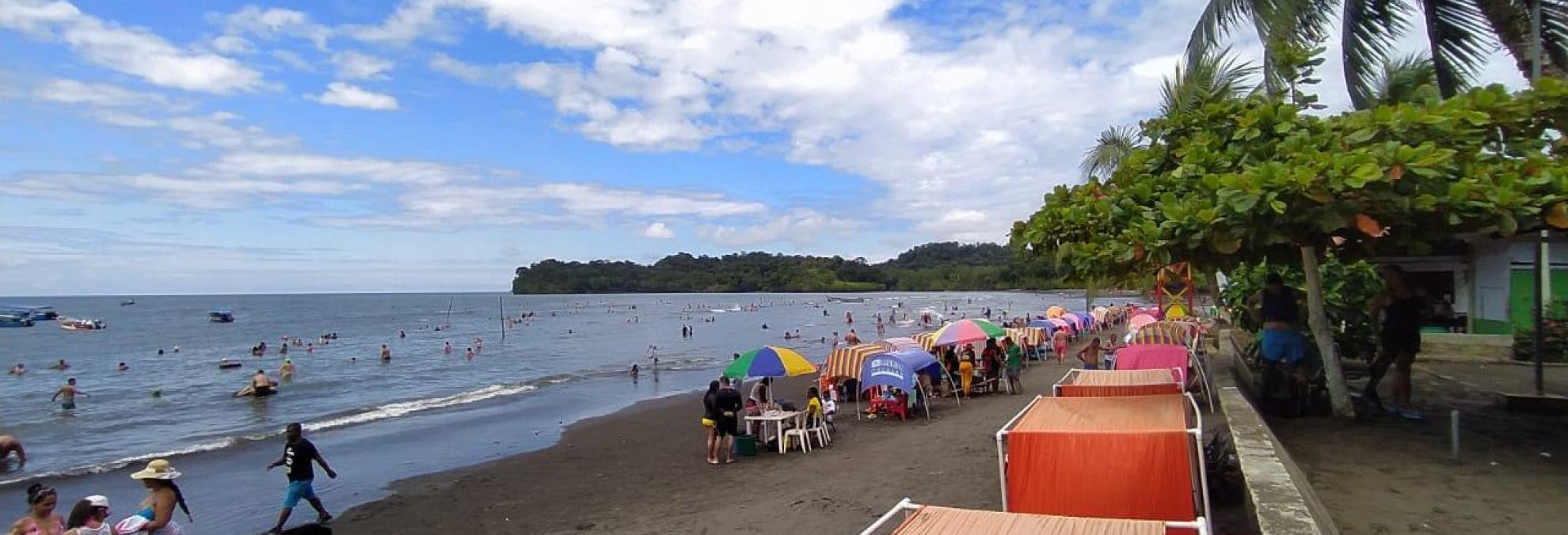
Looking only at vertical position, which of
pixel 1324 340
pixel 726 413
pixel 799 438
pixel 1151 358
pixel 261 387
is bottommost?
pixel 261 387

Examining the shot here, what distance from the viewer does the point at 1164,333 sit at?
17.2 metres

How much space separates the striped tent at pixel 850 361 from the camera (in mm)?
17438

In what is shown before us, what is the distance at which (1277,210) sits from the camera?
511 centimetres

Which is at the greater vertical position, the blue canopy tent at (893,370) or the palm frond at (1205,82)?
the palm frond at (1205,82)

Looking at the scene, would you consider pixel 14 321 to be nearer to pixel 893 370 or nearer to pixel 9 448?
pixel 9 448

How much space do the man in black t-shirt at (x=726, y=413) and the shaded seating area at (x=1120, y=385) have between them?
20.9ft

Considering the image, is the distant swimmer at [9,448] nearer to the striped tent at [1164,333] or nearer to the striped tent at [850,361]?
the striped tent at [850,361]

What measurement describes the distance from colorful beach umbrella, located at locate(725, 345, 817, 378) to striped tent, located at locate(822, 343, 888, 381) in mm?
3042

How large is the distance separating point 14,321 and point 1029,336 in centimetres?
10708

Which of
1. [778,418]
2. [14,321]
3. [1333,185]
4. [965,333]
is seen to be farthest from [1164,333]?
[14,321]

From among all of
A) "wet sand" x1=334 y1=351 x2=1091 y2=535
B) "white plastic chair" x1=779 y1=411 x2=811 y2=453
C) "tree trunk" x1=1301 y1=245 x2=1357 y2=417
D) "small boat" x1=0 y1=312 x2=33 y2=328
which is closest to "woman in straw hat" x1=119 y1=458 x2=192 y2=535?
"wet sand" x1=334 y1=351 x2=1091 y2=535

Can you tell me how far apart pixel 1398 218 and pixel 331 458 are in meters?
17.4

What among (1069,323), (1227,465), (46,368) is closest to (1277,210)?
(1227,465)

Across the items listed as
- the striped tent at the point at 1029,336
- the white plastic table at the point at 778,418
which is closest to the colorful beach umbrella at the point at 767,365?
the white plastic table at the point at 778,418
